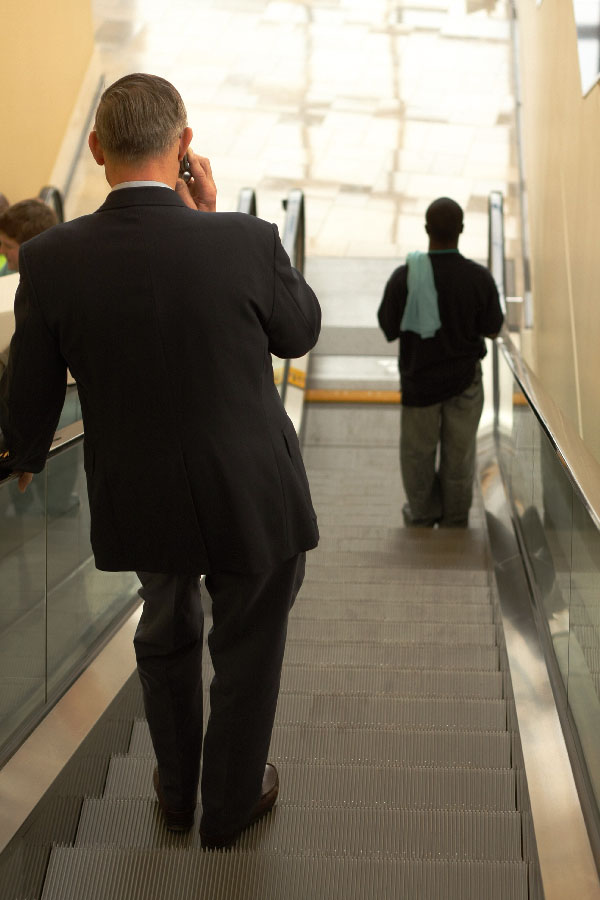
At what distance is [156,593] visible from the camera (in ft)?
7.82

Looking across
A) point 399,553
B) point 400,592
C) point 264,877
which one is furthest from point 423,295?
point 264,877

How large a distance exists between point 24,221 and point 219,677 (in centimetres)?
271

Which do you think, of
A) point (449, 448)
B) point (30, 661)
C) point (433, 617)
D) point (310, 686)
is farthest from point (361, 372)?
point (30, 661)

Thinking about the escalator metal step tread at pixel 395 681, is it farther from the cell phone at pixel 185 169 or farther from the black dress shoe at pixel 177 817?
the cell phone at pixel 185 169

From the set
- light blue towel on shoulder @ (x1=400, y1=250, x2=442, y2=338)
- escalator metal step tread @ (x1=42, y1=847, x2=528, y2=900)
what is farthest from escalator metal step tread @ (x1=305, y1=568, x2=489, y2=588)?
escalator metal step tread @ (x1=42, y1=847, x2=528, y2=900)

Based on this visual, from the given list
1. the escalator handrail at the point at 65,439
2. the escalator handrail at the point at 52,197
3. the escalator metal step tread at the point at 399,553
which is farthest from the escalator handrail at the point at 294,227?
the escalator handrail at the point at 65,439

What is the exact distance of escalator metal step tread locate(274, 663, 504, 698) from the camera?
3.57m

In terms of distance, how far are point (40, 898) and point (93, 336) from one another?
118cm

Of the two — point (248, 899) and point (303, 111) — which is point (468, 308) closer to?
point (248, 899)

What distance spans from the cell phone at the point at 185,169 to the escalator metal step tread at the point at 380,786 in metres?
1.46

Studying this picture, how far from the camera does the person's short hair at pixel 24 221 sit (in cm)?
451

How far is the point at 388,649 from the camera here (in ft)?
13.1

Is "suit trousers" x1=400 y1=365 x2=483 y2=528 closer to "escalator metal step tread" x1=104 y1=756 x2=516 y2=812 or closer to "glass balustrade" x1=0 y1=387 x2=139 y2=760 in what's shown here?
"glass balustrade" x1=0 y1=387 x2=139 y2=760

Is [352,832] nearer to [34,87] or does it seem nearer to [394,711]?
[394,711]
